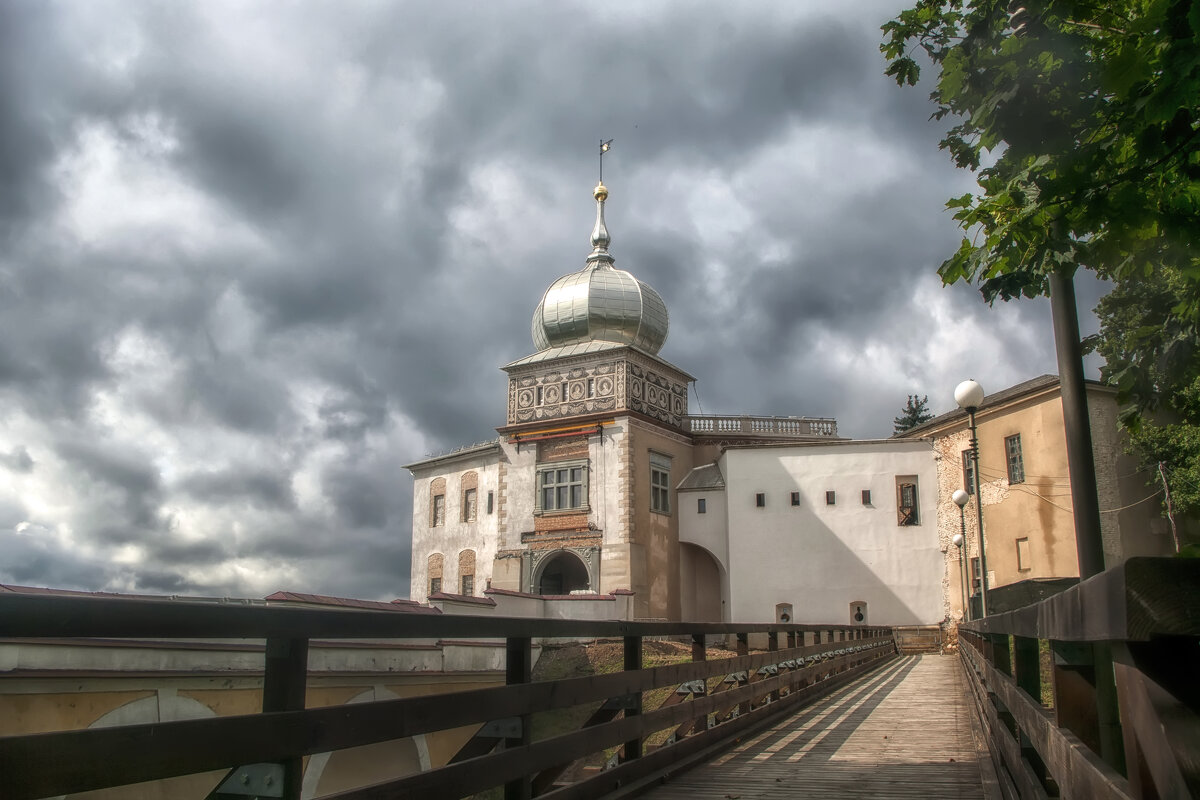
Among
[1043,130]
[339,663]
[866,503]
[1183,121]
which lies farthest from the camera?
[866,503]

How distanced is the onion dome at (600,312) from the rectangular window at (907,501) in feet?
39.5

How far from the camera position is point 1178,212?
5.64 meters

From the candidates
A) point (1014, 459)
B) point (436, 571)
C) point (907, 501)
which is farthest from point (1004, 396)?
point (436, 571)

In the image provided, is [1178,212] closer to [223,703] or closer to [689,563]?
[223,703]

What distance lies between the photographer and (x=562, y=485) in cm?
3897

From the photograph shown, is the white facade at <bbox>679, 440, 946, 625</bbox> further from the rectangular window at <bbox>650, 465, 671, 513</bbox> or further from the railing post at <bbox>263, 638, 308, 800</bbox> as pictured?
the railing post at <bbox>263, 638, 308, 800</bbox>

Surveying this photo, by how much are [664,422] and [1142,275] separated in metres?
32.5

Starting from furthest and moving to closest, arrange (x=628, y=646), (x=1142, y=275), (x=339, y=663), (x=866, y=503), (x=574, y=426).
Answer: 1. (x=574, y=426)
2. (x=866, y=503)
3. (x=339, y=663)
4. (x=1142, y=275)
5. (x=628, y=646)

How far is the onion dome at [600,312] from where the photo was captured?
41875 mm

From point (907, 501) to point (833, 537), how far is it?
2948mm

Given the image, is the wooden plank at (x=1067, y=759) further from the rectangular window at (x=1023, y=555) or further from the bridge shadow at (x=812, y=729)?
the rectangular window at (x=1023, y=555)

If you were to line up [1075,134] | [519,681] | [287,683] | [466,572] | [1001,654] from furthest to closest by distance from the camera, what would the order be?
1. [466,572]
2. [1075,134]
3. [1001,654]
4. [519,681]
5. [287,683]

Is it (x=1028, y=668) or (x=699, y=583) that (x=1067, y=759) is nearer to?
(x=1028, y=668)

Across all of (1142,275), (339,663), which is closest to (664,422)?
(339,663)
